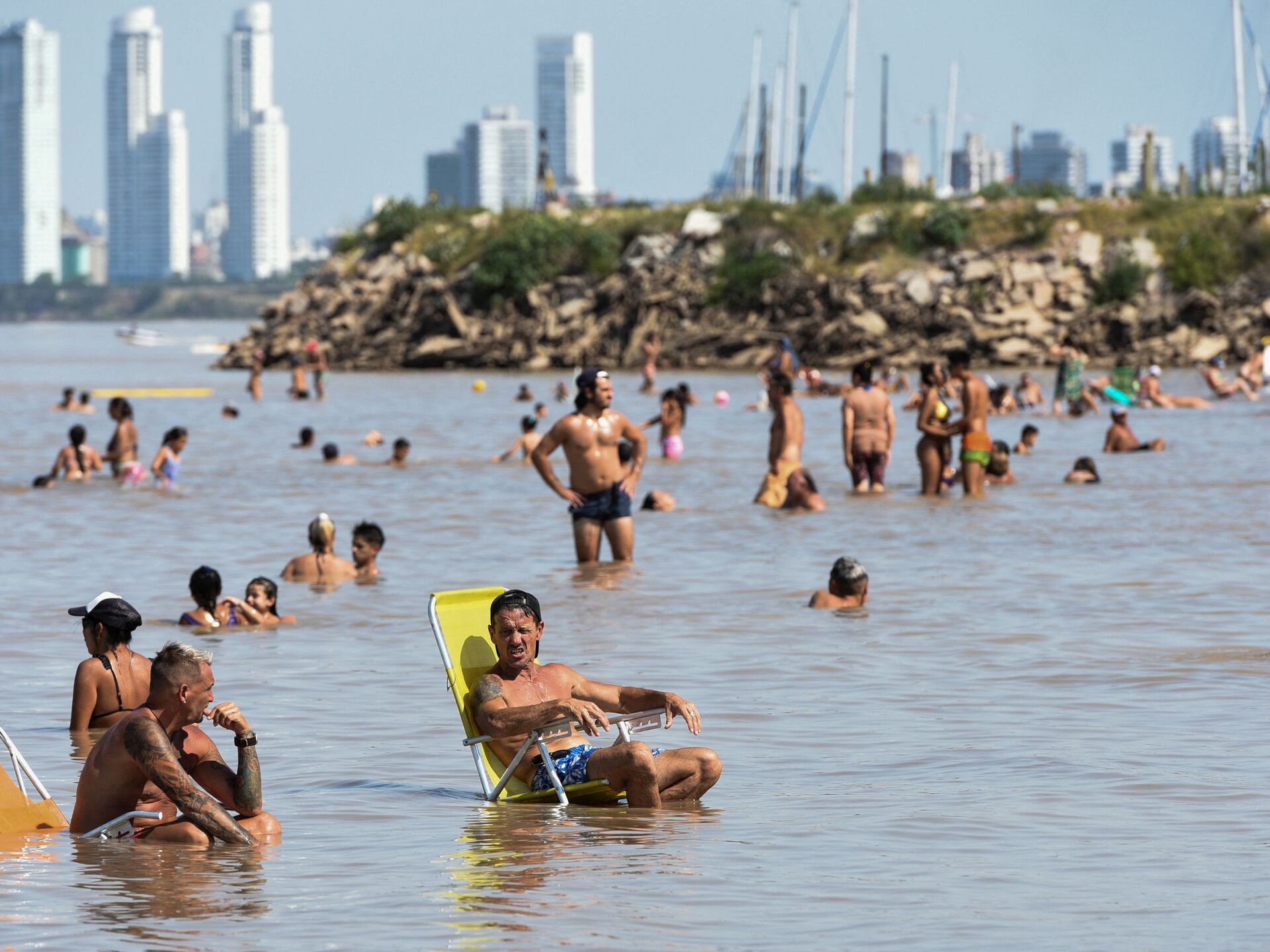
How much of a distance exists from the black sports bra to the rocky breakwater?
4439cm

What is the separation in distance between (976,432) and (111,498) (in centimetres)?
887

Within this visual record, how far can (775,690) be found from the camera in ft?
32.0

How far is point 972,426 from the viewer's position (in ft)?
61.1

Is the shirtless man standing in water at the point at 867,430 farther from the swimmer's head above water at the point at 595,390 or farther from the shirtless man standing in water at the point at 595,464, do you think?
the swimmer's head above water at the point at 595,390

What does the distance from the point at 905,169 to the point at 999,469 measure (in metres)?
74.0

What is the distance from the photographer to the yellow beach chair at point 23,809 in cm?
672

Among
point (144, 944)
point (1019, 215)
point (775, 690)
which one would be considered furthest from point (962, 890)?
point (1019, 215)

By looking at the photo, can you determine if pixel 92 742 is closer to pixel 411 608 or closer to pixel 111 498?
pixel 411 608

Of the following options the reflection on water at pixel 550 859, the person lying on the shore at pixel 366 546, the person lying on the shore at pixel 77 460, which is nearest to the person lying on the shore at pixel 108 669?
the reflection on water at pixel 550 859

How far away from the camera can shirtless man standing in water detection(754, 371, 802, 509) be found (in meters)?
18.2

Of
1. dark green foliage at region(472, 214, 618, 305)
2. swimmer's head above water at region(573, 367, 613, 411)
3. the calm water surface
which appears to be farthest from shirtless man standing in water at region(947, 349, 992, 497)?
dark green foliage at region(472, 214, 618, 305)

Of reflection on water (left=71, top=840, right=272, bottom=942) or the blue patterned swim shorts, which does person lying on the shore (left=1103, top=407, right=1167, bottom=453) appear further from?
reflection on water (left=71, top=840, right=272, bottom=942)

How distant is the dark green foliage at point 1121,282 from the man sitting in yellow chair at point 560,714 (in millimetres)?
49024

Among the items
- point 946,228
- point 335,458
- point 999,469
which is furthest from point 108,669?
point 946,228
